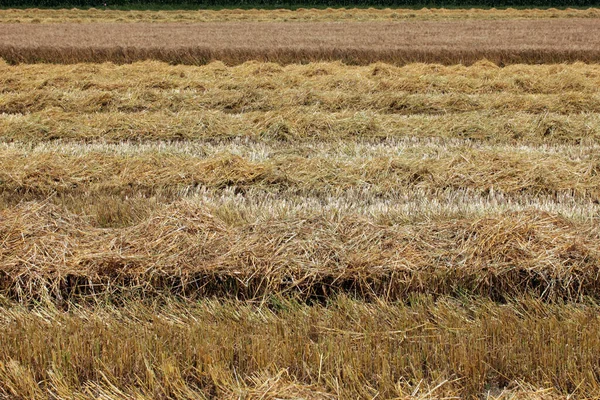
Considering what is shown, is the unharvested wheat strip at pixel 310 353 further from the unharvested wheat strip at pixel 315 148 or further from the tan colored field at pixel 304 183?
the unharvested wheat strip at pixel 315 148

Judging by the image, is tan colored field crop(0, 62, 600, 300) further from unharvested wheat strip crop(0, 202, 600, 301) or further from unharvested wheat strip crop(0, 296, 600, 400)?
unharvested wheat strip crop(0, 296, 600, 400)

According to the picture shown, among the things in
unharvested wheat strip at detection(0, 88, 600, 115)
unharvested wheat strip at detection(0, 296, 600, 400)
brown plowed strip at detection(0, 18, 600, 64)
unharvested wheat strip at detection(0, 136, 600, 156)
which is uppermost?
brown plowed strip at detection(0, 18, 600, 64)

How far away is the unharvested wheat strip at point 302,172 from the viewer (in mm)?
5750

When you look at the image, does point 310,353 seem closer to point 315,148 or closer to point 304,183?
A: point 304,183

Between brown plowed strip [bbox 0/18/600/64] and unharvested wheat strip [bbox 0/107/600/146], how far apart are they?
6.43 metres

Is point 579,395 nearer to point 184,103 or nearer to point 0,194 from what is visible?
point 0,194

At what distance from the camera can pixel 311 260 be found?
13.2 feet

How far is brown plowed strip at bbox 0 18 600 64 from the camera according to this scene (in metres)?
14.1

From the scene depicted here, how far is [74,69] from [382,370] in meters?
10.6

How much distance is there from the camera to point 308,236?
13.9 ft

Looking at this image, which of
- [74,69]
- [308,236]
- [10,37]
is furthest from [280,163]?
[10,37]

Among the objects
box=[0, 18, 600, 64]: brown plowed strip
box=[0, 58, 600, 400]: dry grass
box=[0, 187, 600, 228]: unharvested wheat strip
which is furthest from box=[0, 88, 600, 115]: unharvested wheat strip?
box=[0, 18, 600, 64]: brown plowed strip

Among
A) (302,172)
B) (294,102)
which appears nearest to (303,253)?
(302,172)

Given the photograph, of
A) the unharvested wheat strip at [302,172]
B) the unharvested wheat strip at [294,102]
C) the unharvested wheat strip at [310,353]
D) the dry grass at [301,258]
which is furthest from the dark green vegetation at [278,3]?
the unharvested wheat strip at [310,353]
